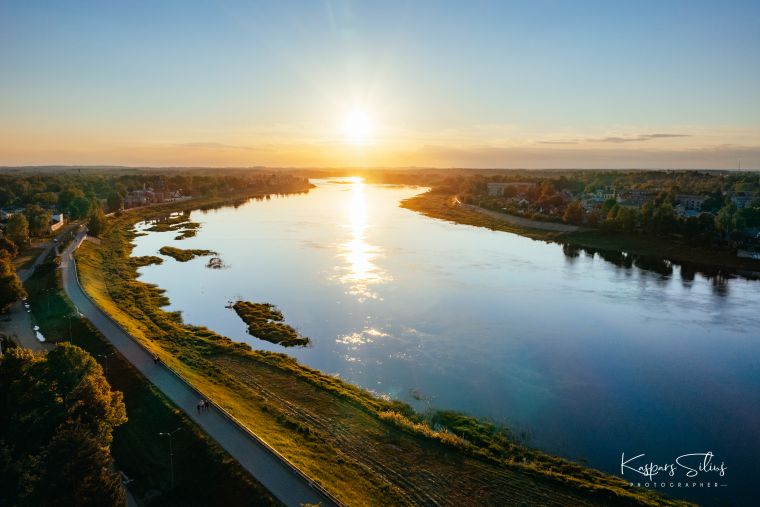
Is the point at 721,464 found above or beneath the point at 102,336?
beneath

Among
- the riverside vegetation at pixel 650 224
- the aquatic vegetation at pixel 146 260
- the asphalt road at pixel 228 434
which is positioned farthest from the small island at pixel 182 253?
the riverside vegetation at pixel 650 224

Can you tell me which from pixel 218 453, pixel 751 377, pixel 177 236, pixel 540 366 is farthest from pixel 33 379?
pixel 177 236

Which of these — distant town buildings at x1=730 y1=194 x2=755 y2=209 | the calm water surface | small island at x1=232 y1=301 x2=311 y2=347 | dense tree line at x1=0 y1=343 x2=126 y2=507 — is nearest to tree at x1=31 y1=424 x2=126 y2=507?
dense tree line at x1=0 y1=343 x2=126 y2=507

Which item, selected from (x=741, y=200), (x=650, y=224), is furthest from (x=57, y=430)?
(x=741, y=200)

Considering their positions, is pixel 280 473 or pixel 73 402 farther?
pixel 73 402

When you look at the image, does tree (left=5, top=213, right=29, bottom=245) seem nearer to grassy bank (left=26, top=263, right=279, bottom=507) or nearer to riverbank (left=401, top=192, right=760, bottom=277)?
grassy bank (left=26, top=263, right=279, bottom=507)

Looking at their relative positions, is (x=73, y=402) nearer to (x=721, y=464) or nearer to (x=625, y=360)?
(x=721, y=464)
